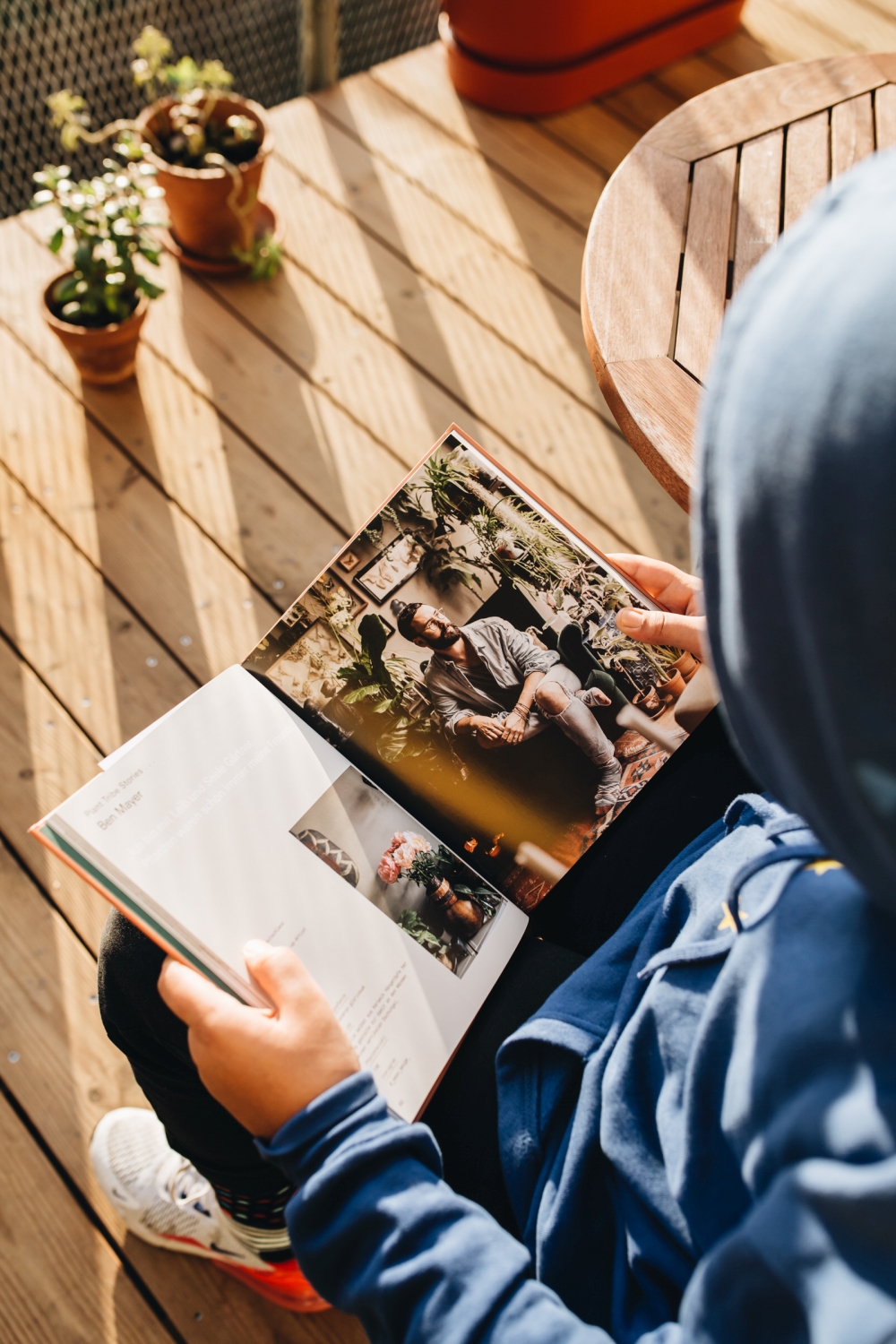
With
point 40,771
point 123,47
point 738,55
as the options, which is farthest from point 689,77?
point 40,771

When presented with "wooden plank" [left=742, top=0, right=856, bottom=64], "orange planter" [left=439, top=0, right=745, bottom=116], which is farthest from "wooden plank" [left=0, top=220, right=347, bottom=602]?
"wooden plank" [left=742, top=0, right=856, bottom=64]

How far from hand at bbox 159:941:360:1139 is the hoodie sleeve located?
18 mm

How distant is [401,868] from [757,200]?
2.30ft

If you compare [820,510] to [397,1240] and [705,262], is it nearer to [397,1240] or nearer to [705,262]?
[397,1240]

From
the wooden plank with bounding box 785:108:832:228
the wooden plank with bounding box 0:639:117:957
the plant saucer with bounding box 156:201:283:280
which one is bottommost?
the wooden plank with bounding box 0:639:117:957

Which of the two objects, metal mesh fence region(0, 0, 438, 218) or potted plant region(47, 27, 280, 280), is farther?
metal mesh fence region(0, 0, 438, 218)

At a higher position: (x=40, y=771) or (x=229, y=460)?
(x=229, y=460)

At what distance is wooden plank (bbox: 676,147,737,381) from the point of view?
0.75m

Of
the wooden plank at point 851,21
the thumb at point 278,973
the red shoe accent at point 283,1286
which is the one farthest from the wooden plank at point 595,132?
the red shoe accent at point 283,1286

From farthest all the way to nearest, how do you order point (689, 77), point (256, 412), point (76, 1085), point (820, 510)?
point (689, 77) → point (256, 412) → point (76, 1085) → point (820, 510)

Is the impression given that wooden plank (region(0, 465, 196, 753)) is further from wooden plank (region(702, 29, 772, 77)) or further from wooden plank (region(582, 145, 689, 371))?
wooden plank (region(702, 29, 772, 77))

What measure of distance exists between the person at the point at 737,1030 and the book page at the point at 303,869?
37mm

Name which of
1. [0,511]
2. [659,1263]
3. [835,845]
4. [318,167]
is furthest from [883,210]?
[318,167]

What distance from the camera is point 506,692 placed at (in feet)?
2.23
